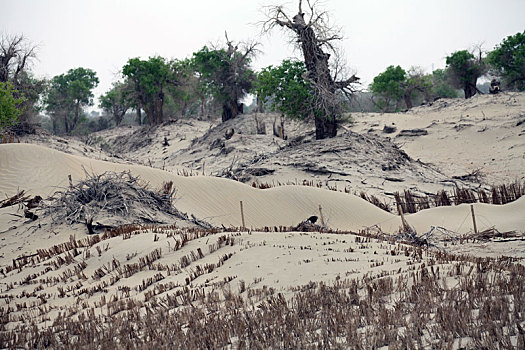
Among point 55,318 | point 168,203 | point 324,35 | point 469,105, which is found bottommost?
point 55,318

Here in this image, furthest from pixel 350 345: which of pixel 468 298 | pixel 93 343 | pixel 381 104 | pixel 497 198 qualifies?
pixel 381 104

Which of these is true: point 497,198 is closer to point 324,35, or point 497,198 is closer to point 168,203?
point 168,203

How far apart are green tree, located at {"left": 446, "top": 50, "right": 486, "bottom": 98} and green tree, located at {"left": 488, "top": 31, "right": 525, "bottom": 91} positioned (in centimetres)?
281

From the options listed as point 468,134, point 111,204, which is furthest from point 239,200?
point 468,134

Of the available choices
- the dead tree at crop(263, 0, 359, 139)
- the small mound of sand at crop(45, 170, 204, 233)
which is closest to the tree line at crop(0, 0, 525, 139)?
the dead tree at crop(263, 0, 359, 139)

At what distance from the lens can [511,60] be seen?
38594 millimetres

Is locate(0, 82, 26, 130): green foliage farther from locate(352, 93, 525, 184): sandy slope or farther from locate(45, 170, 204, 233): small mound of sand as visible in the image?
locate(352, 93, 525, 184): sandy slope

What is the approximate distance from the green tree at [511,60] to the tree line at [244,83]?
0.07 meters

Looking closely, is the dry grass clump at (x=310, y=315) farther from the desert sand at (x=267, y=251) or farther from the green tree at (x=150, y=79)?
the green tree at (x=150, y=79)

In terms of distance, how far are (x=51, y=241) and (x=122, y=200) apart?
192cm

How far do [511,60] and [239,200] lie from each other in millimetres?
30752

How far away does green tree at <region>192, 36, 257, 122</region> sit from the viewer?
36.8 m

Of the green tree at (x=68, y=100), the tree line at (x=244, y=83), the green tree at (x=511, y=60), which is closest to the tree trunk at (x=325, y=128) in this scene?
the tree line at (x=244, y=83)

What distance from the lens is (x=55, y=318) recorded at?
562cm
